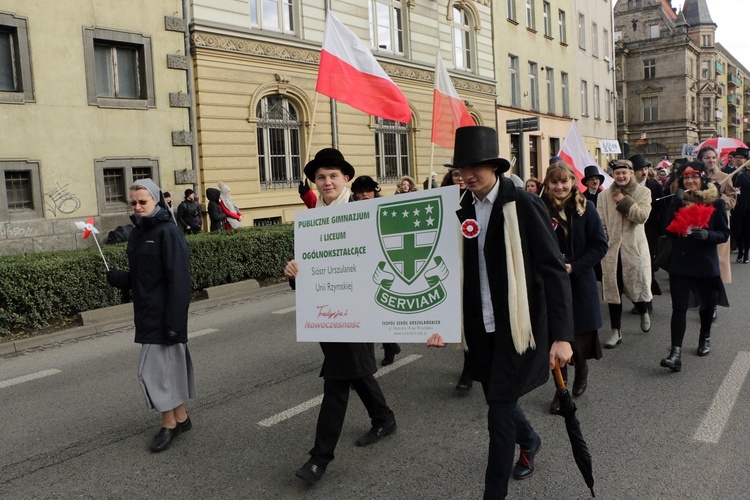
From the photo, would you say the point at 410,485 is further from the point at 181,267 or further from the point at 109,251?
the point at 109,251

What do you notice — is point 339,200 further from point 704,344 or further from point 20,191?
point 20,191

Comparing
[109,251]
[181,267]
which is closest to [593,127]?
[109,251]

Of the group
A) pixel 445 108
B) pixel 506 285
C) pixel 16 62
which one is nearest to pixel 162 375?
pixel 506 285

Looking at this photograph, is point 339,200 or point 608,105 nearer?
point 339,200

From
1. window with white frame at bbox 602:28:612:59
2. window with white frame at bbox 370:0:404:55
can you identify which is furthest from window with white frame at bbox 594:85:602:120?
window with white frame at bbox 370:0:404:55

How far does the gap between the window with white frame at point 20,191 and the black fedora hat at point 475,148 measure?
12913 millimetres

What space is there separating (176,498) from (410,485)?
4.57ft

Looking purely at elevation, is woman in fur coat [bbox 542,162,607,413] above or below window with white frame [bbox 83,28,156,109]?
below

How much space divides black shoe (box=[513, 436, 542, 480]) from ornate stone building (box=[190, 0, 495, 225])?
11.4 metres

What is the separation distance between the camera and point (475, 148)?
3189 millimetres

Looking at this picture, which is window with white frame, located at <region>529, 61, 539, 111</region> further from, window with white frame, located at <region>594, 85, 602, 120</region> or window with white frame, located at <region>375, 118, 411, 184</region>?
window with white frame, located at <region>375, 118, 411, 184</region>

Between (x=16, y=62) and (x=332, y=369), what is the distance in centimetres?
1290

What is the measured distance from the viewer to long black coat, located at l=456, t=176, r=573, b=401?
324 cm

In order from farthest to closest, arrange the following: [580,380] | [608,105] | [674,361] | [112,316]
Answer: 1. [608,105]
2. [112,316]
3. [674,361]
4. [580,380]
